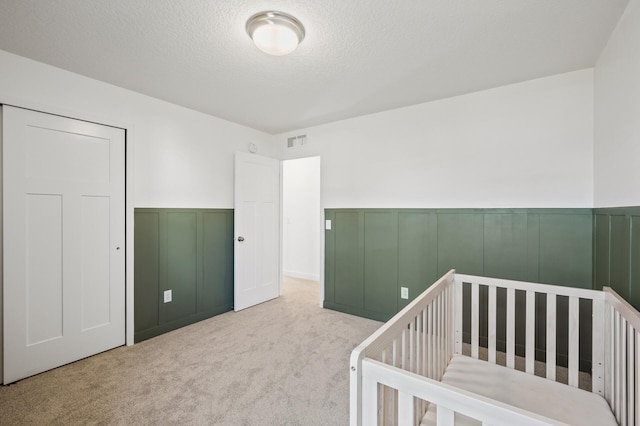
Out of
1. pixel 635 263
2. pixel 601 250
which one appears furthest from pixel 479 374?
pixel 601 250

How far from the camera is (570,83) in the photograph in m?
2.25

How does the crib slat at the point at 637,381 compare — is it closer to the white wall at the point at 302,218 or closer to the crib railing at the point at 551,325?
the crib railing at the point at 551,325

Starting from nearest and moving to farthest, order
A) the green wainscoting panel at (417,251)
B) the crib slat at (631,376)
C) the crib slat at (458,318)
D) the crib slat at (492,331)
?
the crib slat at (631,376)
the crib slat at (492,331)
the crib slat at (458,318)
the green wainscoting panel at (417,251)

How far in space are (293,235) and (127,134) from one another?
321 cm

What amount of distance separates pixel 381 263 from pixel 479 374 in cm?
175

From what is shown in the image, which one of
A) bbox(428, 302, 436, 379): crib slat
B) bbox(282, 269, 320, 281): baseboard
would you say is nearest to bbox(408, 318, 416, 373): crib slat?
bbox(428, 302, 436, 379): crib slat

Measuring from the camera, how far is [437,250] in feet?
9.32

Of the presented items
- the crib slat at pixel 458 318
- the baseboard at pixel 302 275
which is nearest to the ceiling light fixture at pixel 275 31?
the crib slat at pixel 458 318

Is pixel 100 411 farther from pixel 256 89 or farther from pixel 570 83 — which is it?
pixel 570 83

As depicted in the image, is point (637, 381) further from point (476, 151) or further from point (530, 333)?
point (476, 151)

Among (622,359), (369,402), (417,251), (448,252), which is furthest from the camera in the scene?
(417,251)

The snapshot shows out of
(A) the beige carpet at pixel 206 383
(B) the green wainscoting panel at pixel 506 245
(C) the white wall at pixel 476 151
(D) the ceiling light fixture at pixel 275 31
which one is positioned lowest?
(A) the beige carpet at pixel 206 383

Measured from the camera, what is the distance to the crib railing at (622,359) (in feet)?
3.54

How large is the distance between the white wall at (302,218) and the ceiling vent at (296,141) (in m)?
1.02
